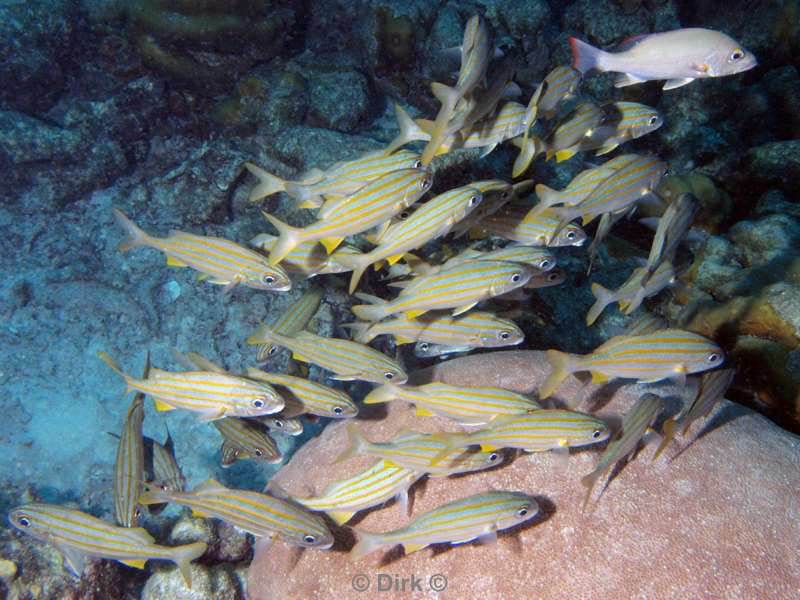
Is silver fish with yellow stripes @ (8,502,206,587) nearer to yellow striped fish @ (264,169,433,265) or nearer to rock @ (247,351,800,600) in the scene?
rock @ (247,351,800,600)

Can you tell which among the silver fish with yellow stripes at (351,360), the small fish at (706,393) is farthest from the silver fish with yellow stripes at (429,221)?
the small fish at (706,393)

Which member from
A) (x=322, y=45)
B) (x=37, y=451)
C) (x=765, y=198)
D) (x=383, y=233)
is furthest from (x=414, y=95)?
(x=37, y=451)

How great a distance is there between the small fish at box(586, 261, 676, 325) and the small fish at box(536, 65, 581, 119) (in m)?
1.40

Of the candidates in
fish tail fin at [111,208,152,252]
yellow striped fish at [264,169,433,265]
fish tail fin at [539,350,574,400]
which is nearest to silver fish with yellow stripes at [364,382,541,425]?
fish tail fin at [539,350,574,400]

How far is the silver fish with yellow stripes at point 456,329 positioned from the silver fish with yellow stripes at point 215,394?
923 millimetres

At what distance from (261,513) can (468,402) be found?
1452 millimetres

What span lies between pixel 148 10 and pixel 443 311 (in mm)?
8118

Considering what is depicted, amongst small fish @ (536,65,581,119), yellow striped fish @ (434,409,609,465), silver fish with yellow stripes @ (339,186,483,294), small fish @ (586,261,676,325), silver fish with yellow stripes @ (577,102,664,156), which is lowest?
yellow striped fish @ (434,409,609,465)

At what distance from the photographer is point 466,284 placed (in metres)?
3.11

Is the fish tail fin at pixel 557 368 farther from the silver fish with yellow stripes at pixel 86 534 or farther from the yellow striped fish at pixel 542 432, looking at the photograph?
the silver fish with yellow stripes at pixel 86 534

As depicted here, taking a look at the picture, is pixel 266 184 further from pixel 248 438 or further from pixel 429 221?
pixel 248 438

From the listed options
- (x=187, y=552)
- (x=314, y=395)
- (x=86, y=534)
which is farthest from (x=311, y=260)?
(x=86, y=534)

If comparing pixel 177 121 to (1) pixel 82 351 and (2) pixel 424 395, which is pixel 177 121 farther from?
(2) pixel 424 395

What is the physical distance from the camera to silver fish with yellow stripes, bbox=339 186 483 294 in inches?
121
